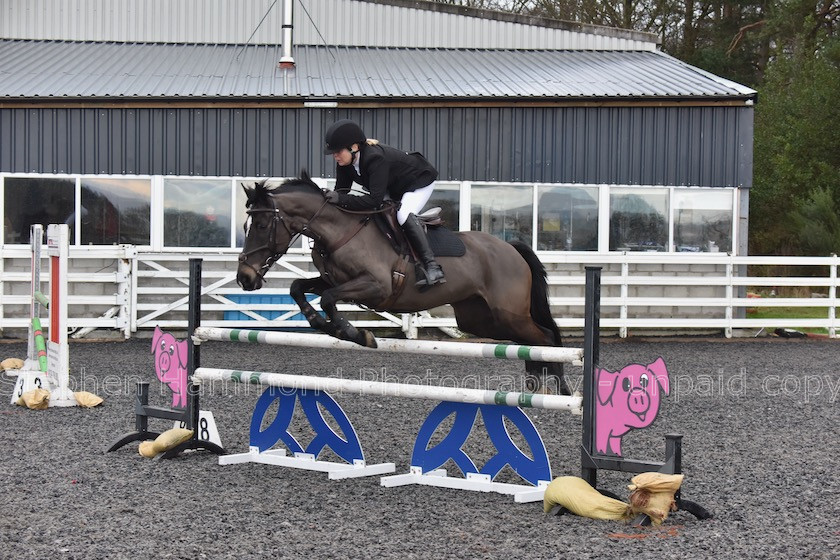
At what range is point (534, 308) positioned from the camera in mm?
7211

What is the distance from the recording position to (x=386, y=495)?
5.40 metres

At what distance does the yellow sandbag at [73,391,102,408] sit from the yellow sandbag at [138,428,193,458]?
223 cm

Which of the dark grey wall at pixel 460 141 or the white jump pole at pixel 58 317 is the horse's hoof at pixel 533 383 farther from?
the dark grey wall at pixel 460 141

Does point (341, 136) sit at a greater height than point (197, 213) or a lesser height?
greater

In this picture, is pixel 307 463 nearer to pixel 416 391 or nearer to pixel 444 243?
pixel 416 391

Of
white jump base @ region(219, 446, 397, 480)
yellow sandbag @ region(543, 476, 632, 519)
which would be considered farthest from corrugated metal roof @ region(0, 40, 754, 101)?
yellow sandbag @ region(543, 476, 632, 519)

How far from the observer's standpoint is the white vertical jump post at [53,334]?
7.96m

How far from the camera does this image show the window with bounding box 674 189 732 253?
582 inches

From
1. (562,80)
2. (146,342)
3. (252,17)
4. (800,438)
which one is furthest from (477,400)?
(252,17)

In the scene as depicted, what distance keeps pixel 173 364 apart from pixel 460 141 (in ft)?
28.9

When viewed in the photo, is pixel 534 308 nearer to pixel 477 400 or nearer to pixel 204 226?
pixel 477 400

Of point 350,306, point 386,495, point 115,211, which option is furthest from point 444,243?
point 115,211

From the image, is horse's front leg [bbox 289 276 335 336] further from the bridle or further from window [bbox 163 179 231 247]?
window [bbox 163 179 231 247]

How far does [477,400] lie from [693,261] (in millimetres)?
9860
